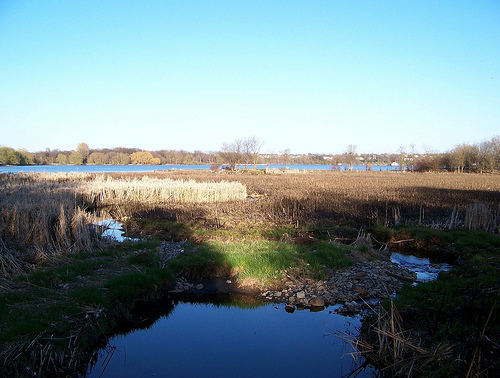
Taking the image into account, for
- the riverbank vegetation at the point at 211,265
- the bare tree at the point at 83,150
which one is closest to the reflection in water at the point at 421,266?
the riverbank vegetation at the point at 211,265

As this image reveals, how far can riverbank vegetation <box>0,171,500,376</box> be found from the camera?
469 centimetres

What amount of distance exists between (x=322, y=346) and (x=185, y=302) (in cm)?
322

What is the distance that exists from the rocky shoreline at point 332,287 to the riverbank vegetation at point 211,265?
0.83 feet

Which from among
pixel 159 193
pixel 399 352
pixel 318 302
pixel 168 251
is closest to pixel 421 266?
pixel 318 302

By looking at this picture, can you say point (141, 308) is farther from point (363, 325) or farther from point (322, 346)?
point (363, 325)

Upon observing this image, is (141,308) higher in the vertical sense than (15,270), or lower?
lower

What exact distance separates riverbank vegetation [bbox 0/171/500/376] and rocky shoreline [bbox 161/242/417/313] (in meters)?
0.25

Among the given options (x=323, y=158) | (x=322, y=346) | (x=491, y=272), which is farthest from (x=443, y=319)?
(x=323, y=158)

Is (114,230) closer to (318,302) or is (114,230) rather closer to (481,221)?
(318,302)

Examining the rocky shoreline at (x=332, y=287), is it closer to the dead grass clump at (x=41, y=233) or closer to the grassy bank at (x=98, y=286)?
the grassy bank at (x=98, y=286)

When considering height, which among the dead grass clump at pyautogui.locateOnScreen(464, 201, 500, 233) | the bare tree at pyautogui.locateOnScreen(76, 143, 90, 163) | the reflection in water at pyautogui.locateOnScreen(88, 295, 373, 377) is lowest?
the reflection in water at pyautogui.locateOnScreen(88, 295, 373, 377)

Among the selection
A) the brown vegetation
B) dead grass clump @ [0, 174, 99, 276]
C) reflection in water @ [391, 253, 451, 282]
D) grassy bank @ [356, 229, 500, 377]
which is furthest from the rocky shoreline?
the brown vegetation

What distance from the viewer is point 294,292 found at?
7.49 meters

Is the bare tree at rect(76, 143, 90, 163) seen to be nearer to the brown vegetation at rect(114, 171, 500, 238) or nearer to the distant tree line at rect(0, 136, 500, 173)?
the distant tree line at rect(0, 136, 500, 173)
